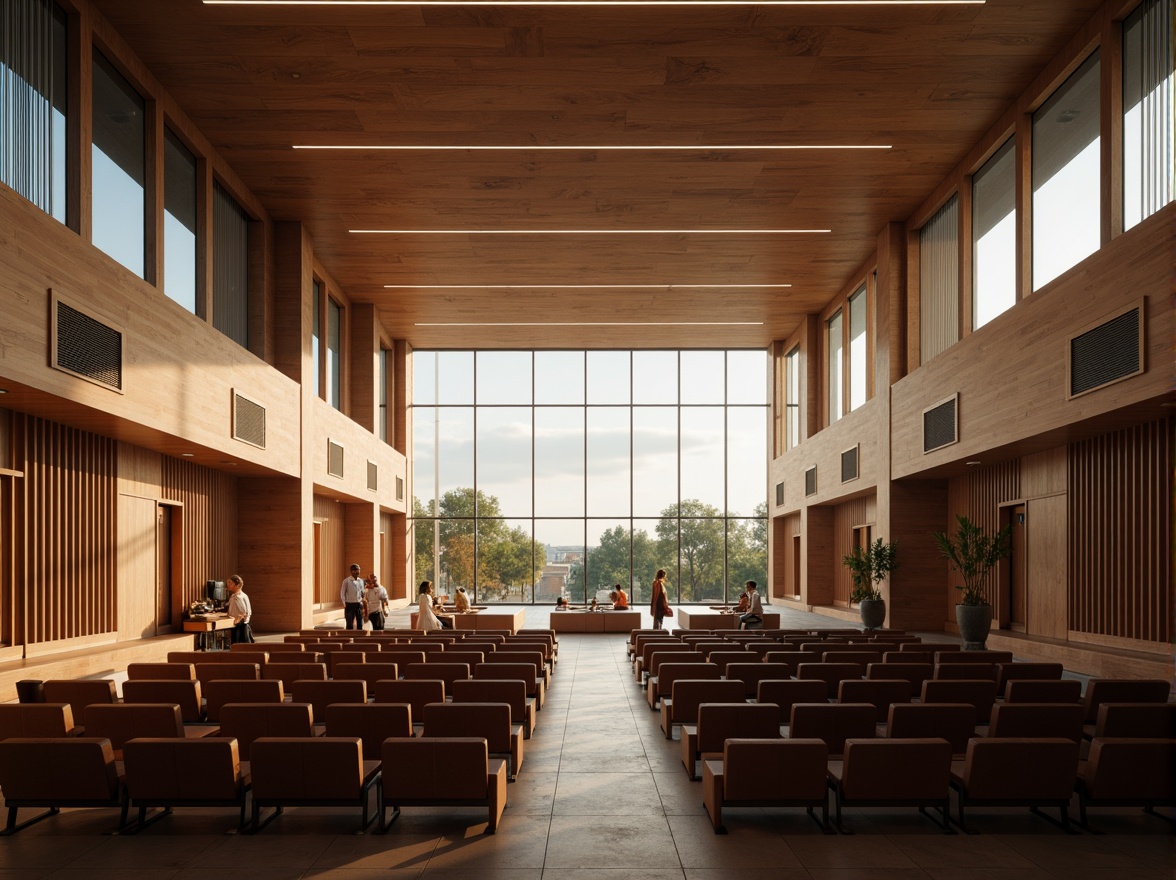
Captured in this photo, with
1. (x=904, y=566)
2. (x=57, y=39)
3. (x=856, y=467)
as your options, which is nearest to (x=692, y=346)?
(x=856, y=467)

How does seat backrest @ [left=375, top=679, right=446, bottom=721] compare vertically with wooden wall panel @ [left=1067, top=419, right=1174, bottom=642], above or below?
below

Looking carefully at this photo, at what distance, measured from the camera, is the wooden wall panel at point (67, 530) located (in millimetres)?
12406

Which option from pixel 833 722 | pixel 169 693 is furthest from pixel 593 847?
pixel 169 693

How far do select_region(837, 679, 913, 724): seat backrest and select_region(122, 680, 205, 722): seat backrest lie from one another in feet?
18.3

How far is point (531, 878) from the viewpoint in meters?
5.34

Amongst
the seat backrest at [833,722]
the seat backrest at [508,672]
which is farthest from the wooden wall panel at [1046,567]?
the seat backrest at [508,672]

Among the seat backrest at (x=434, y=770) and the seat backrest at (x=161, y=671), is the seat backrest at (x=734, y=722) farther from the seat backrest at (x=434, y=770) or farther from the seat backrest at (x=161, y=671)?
the seat backrest at (x=161, y=671)

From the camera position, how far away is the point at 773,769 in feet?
20.1

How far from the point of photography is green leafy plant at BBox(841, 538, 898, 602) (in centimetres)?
1941

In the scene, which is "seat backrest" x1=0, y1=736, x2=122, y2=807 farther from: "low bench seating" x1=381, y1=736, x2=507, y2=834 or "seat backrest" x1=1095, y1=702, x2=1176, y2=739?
"seat backrest" x1=1095, y1=702, x2=1176, y2=739

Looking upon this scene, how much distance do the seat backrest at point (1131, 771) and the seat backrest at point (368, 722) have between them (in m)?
4.64

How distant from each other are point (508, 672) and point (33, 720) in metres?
4.18

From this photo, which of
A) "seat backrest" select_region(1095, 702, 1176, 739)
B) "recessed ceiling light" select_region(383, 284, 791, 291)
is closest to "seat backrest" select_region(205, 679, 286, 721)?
"seat backrest" select_region(1095, 702, 1176, 739)

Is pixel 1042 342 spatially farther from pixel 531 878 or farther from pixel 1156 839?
pixel 531 878
